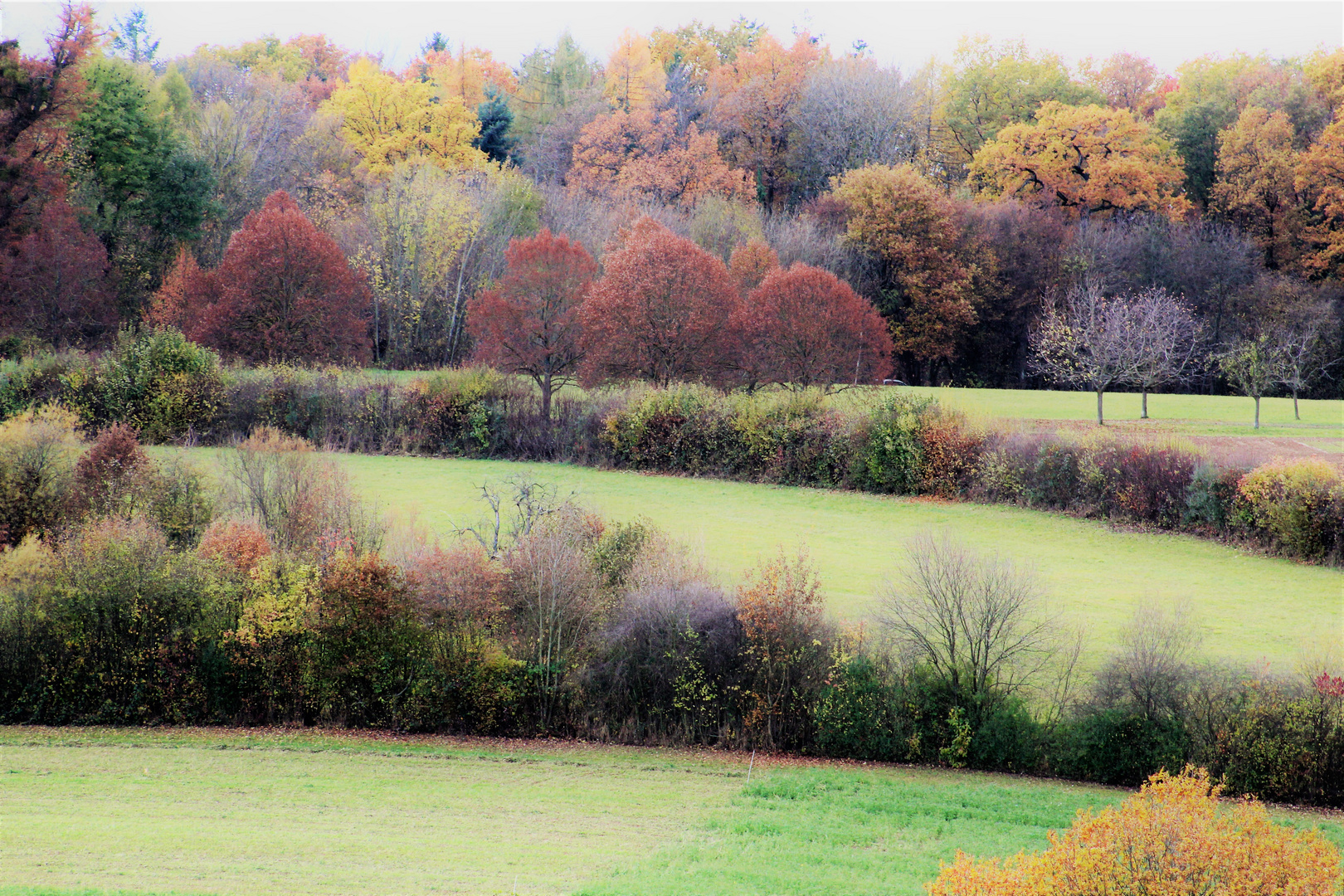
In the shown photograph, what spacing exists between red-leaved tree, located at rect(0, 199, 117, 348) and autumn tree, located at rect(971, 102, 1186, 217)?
4332 centimetres

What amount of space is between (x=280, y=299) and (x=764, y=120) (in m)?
30.7

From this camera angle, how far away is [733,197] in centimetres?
4722

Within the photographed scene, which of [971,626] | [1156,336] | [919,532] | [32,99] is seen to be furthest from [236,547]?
[1156,336]

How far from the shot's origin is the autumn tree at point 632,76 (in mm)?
57375

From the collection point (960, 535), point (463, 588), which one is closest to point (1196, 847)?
point (463, 588)

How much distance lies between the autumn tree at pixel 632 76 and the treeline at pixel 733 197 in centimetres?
17

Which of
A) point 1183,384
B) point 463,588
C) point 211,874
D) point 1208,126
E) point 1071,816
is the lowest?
point 1071,816

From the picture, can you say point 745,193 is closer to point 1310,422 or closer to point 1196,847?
point 1310,422

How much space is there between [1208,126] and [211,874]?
192 feet

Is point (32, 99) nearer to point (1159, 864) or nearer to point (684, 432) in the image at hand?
point (684, 432)

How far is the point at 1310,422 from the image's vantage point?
32.3 meters

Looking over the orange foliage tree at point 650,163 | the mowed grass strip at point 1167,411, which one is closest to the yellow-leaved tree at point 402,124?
the orange foliage tree at point 650,163

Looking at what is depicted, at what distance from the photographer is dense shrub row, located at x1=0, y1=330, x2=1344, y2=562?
69.0 feet

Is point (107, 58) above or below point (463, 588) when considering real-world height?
above
